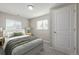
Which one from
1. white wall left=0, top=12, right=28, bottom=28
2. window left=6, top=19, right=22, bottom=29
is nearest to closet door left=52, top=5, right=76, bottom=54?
white wall left=0, top=12, right=28, bottom=28

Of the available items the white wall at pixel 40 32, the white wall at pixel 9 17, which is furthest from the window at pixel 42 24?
the white wall at pixel 9 17

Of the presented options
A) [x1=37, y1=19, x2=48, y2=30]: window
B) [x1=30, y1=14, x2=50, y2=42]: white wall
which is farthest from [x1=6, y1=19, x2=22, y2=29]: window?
[x1=37, y1=19, x2=48, y2=30]: window

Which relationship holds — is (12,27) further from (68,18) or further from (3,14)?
(68,18)

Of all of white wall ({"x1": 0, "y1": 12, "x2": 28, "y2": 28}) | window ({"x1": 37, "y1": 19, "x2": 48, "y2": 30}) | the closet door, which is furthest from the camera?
window ({"x1": 37, "y1": 19, "x2": 48, "y2": 30})

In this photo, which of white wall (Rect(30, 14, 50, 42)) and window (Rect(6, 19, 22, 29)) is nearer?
window (Rect(6, 19, 22, 29))

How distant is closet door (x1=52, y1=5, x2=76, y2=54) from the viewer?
2277mm

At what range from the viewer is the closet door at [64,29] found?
7.47ft

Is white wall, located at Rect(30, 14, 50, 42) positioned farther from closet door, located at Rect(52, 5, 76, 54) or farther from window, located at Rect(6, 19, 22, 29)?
window, located at Rect(6, 19, 22, 29)

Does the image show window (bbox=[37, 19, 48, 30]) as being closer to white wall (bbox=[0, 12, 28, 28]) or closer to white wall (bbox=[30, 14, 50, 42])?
white wall (bbox=[30, 14, 50, 42])

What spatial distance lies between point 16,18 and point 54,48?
2128 mm

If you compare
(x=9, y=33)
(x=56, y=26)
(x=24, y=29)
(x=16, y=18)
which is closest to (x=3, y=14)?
(x=16, y=18)

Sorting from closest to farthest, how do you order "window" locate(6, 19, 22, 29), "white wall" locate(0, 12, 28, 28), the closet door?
the closet door, "white wall" locate(0, 12, 28, 28), "window" locate(6, 19, 22, 29)

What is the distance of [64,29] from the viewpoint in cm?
251
